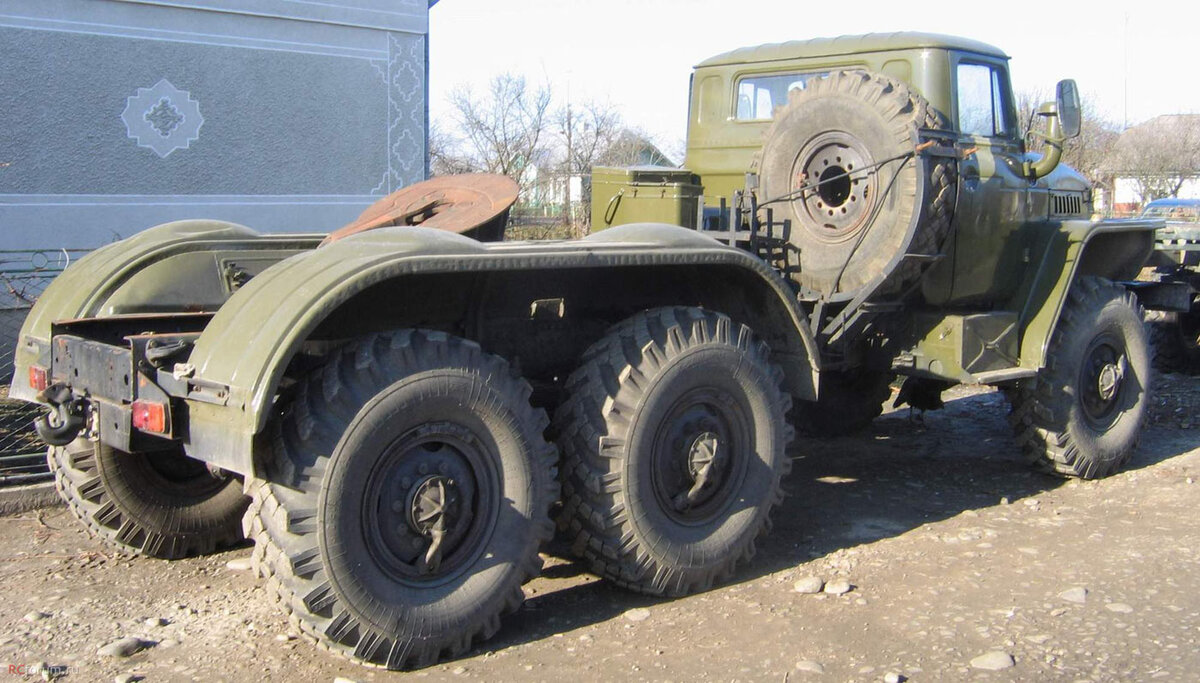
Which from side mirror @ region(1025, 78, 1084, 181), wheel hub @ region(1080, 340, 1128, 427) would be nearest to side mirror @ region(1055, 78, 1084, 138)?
side mirror @ region(1025, 78, 1084, 181)

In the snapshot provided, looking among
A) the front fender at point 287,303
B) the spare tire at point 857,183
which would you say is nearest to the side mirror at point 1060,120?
the spare tire at point 857,183

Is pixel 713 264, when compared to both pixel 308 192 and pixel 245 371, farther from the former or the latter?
pixel 308 192

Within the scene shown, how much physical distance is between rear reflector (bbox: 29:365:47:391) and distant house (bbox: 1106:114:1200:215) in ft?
94.5

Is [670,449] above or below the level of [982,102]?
below

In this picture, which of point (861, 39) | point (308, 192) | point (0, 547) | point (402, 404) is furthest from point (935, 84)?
point (308, 192)

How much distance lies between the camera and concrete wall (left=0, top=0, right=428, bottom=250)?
1152cm

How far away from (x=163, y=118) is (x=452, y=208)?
7.98m

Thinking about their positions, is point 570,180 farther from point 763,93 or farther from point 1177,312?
point 763,93

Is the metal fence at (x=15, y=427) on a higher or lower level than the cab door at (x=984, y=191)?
lower

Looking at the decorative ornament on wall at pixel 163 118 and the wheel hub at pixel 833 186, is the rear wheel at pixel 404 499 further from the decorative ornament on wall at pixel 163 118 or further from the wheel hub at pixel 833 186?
the decorative ornament on wall at pixel 163 118

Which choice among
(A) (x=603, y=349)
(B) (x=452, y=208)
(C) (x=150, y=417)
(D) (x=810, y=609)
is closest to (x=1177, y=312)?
(D) (x=810, y=609)

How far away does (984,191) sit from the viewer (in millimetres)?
5953

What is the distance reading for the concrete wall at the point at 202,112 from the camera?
1152 centimetres

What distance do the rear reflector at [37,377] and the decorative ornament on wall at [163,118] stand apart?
27.2 feet
